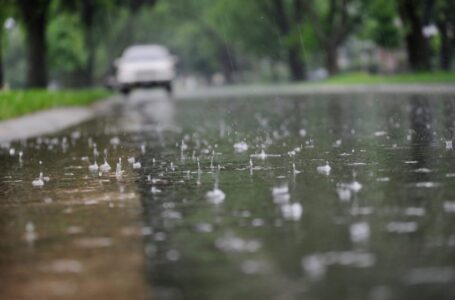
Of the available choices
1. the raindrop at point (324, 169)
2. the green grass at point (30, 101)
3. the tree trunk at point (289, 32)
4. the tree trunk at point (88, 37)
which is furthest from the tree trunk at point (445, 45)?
the raindrop at point (324, 169)

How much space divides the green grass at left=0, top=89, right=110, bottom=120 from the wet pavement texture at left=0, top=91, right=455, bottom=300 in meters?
9.46

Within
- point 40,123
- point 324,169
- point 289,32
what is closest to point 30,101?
point 40,123

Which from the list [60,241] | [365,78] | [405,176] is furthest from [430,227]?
[365,78]

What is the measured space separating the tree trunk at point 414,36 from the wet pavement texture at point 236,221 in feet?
108

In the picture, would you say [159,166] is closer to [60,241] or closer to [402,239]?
[60,241]

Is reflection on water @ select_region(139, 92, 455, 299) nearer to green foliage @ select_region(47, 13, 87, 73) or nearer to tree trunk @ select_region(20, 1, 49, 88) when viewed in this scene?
tree trunk @ select_region(20, 1, 49, 88)

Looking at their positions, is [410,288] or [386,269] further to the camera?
[386,269]

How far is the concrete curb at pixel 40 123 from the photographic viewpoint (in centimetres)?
2169

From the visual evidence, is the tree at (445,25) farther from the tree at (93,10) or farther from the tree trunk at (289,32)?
the tree at (93,10)

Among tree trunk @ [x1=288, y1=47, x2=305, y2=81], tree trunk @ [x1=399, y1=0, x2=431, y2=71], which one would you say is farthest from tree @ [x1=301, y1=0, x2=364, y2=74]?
tree trunk @ [x1=399, y1=0, x2=431, y2=71]

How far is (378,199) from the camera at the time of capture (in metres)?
8.51

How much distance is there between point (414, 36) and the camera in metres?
48.8

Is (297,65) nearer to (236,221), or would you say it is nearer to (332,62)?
(332,62)

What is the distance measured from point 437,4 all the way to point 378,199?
46799 mm
